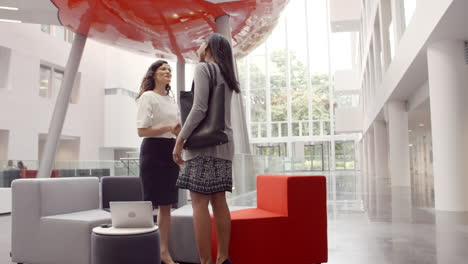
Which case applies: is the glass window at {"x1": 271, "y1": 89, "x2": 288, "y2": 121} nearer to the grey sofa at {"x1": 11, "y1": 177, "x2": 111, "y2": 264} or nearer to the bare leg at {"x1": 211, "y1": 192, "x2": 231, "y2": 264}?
the grey sofa at {"x1": 11, "y1": 177, "x2": 111, "y2": 264}

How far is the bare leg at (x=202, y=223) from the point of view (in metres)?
3.39

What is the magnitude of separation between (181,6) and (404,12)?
785cm

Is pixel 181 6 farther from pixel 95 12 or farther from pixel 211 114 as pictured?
pixel 211 114

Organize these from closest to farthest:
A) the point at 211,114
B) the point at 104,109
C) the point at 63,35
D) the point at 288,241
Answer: the point at 211,114, the point at 288,241, the point at 63,35, the point at 104,109

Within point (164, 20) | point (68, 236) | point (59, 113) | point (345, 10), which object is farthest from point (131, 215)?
point (345, 10)

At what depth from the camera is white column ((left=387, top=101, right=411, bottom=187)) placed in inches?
663

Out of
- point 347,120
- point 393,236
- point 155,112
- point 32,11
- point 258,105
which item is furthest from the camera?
point 258,105

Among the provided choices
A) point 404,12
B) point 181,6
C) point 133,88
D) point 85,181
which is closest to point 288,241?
point 85,181

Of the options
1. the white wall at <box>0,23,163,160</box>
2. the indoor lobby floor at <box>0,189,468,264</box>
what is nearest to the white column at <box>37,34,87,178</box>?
the indoor lobby floor at <box>0,189,468,264</box>

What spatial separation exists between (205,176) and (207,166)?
0.26ft

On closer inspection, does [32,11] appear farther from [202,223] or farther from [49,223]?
[202,223]

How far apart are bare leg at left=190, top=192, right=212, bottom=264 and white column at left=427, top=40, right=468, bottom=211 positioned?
23.6ft

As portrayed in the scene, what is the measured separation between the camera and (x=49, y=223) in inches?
162

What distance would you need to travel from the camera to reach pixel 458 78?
9156 mm
